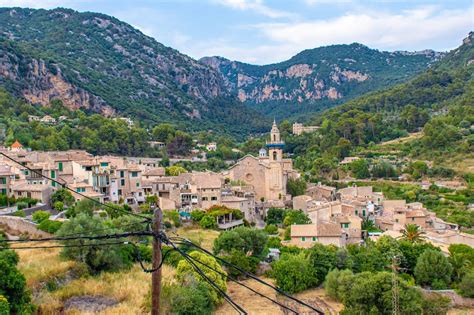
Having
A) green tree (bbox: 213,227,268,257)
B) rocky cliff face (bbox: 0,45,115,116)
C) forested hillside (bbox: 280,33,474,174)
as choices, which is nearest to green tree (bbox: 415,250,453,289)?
green tree (bbox: 213,227,268,257)

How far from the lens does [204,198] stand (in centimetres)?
3312

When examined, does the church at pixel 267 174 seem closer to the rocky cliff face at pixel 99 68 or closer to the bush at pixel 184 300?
the bush at pixel 184 300

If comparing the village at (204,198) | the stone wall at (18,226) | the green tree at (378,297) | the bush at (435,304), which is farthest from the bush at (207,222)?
the bush at (435,304)

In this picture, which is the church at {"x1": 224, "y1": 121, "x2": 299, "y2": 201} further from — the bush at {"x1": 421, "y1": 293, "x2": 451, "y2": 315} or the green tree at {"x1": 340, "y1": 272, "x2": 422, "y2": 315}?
the green tree at {"x1": 340, "y1": 272, "x2": 422, "y2": 315}

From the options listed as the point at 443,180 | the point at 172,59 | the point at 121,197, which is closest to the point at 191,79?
the point at 172,59

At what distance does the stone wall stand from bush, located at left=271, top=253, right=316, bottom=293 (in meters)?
11.7

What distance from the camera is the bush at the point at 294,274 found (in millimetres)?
22188

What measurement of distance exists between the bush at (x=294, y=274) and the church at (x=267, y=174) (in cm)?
1770

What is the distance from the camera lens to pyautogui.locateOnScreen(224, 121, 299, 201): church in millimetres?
41125

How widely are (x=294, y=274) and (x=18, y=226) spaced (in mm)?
13497

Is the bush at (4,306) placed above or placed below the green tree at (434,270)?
above

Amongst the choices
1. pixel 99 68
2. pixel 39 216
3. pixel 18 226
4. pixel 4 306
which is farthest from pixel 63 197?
pixel 99 68

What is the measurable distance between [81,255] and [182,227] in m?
10.4

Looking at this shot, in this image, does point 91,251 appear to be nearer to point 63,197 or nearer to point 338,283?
point 63,197
